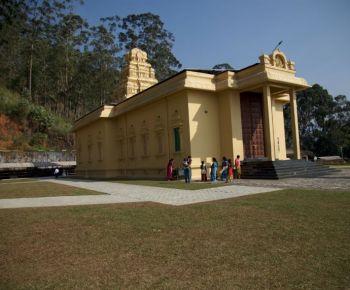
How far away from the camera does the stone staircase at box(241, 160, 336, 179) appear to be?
54.1ft

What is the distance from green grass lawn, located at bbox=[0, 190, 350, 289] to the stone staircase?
8.29 metres

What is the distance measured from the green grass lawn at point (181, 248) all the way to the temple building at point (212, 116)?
1076cm

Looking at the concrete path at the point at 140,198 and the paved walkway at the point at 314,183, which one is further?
the paved walkway at the point at 314,183

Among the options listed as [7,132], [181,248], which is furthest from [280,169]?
[7,132]

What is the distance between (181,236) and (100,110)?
2241cm

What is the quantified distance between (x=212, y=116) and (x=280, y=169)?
5045 millimetres

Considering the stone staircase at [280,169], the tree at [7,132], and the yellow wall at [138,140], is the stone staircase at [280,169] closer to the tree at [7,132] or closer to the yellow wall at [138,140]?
the yellow wall at [138,140]

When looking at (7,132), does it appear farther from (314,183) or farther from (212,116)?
(314,183)

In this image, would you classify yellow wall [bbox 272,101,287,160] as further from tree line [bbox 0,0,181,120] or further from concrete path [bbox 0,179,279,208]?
tree line [bbox 0,0,181,120]

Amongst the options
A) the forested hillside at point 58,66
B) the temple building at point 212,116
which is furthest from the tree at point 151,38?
the temple building at point 212,116

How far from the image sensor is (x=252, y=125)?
20453 millimetres

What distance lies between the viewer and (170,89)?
63.9 feet

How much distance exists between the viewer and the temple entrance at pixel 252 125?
20.1 metres

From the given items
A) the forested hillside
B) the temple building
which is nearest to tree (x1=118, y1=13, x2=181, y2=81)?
the forested hillside
